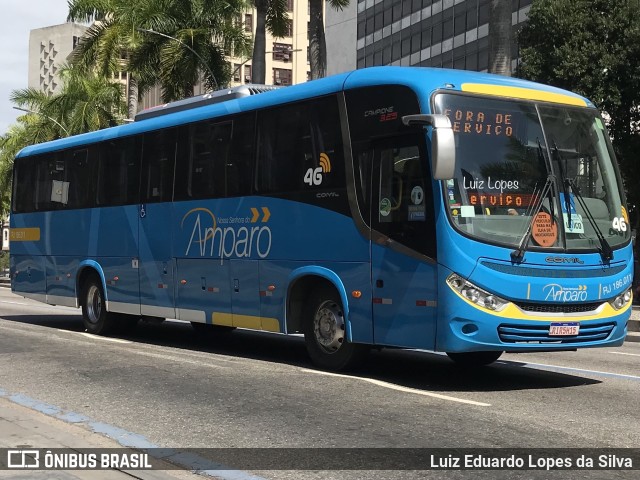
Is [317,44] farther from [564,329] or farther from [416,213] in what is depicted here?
[564,329]

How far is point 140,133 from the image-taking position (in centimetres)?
1647

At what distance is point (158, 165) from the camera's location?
15773 millimetres

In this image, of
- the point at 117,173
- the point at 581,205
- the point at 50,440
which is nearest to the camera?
the point at 50,440

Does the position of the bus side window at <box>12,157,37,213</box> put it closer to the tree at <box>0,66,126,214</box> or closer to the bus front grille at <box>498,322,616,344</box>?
the bus front grille at <box>498,322,616,344</box>

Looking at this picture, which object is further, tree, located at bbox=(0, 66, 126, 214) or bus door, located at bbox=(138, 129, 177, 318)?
tree, located at bbox=(0, 66, 126, 214)

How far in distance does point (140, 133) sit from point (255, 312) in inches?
180

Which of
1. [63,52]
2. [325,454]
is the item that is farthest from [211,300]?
[63,52]

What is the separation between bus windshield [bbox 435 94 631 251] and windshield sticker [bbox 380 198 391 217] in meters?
0.91

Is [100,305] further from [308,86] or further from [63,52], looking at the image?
[63,52]

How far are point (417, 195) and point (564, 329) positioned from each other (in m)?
2.02

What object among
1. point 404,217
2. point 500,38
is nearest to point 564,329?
point 404,217

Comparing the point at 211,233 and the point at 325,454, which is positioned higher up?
the point at 211,233

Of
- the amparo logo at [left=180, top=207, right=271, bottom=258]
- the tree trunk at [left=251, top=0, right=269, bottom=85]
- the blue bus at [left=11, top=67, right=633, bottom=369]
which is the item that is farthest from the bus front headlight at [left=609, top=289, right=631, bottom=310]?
the tree trunk at [left=251, top=0, right=269, bottom=85]

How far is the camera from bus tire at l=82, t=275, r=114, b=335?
17438mm
